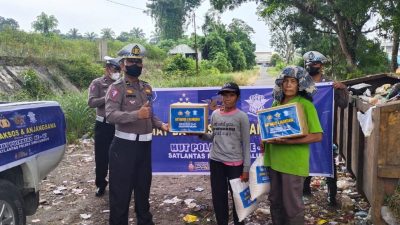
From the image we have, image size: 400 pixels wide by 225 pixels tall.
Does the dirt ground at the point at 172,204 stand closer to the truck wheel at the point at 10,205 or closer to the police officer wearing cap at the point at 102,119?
the police officer wearing cap at the point at 102,119

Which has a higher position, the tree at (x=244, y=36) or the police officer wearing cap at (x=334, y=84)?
the tree at (x=244, y=36)

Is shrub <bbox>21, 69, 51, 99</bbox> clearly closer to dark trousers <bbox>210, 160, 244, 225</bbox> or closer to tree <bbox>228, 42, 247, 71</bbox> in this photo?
dark trousers <bbox>210, 160, 244, 225</bbox>

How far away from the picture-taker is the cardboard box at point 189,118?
399 cm

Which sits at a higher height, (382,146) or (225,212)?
(382,146)

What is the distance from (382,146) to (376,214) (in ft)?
2.01

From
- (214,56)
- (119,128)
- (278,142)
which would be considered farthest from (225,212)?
(214,56)

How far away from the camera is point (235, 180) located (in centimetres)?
378

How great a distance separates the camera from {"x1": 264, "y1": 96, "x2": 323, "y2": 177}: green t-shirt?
3285mm

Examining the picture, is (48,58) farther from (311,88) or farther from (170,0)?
(170,0)

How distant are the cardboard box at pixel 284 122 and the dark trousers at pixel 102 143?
2514 mm

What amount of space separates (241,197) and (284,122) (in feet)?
3.02

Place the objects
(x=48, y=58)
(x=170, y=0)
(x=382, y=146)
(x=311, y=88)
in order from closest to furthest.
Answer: (x=311, y=88)
(x=382, y=146)
(x=48, y=58)
(x=170, y=0)

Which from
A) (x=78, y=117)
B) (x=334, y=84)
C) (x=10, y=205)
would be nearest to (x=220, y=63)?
(x=78, y=117)

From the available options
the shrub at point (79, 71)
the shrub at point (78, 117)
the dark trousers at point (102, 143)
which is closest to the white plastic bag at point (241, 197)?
the dark trousers at point (102, 143)
